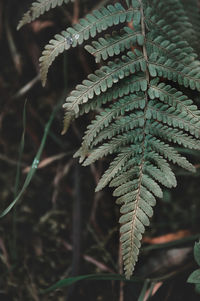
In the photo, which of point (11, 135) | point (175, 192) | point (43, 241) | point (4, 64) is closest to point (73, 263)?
point (43, 241)

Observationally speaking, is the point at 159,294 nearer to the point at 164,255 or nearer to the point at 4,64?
the point at 164,255

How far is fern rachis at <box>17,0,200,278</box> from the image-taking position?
53.2 inches

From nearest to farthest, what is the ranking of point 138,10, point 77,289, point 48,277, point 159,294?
point 138,10 → point 159,294 → point 77,289 → point 48,277

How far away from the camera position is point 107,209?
217cm

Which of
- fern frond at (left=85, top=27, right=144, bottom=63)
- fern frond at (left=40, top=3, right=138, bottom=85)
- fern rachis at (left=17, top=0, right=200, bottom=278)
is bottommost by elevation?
fern rachis at (left=17, top=0, right=200, bottom=278)

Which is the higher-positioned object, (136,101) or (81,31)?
(81,31)

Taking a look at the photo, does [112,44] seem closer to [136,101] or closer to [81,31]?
[81,31]

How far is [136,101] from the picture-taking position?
1430 millimetres

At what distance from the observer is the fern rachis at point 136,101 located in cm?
135

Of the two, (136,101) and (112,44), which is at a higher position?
(112,44)

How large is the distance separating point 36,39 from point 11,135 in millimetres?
649

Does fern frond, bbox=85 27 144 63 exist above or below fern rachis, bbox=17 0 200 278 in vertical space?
above

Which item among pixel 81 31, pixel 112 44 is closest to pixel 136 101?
pixel 112 44

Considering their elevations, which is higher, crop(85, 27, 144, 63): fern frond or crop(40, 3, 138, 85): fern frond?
crop(40, 3, 138, 85): fern frond
